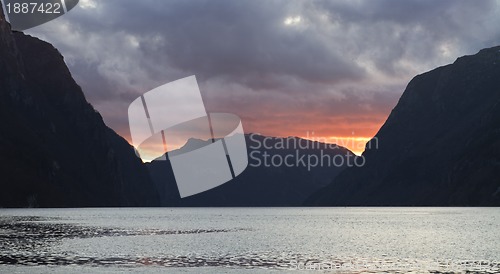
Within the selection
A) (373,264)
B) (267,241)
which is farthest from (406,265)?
(267,241)

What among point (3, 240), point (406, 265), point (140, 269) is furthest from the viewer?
point (3, 240)

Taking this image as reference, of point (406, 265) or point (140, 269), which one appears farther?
point (406, 265)

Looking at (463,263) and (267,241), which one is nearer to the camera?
(463,263)

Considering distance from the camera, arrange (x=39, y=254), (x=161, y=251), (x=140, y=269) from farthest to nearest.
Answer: (x=161, y=251) → (x=39, y=254) → (x=140, y=269)

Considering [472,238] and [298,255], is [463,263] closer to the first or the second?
[298,255]

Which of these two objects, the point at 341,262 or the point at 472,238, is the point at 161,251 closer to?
the point at 341,262

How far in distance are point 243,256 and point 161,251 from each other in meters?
14.2

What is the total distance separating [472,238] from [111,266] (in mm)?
82840

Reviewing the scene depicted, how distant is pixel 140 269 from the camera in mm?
70812

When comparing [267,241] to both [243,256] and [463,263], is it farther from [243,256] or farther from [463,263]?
[463,263]

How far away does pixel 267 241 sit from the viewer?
11925cm

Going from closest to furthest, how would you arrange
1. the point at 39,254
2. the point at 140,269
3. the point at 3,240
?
1. the point at 140,269
2. the point at 39,254
3. the point at 3,240

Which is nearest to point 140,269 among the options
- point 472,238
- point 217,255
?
point 217,255

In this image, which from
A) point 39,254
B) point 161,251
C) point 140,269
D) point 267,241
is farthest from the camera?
point 267,241
